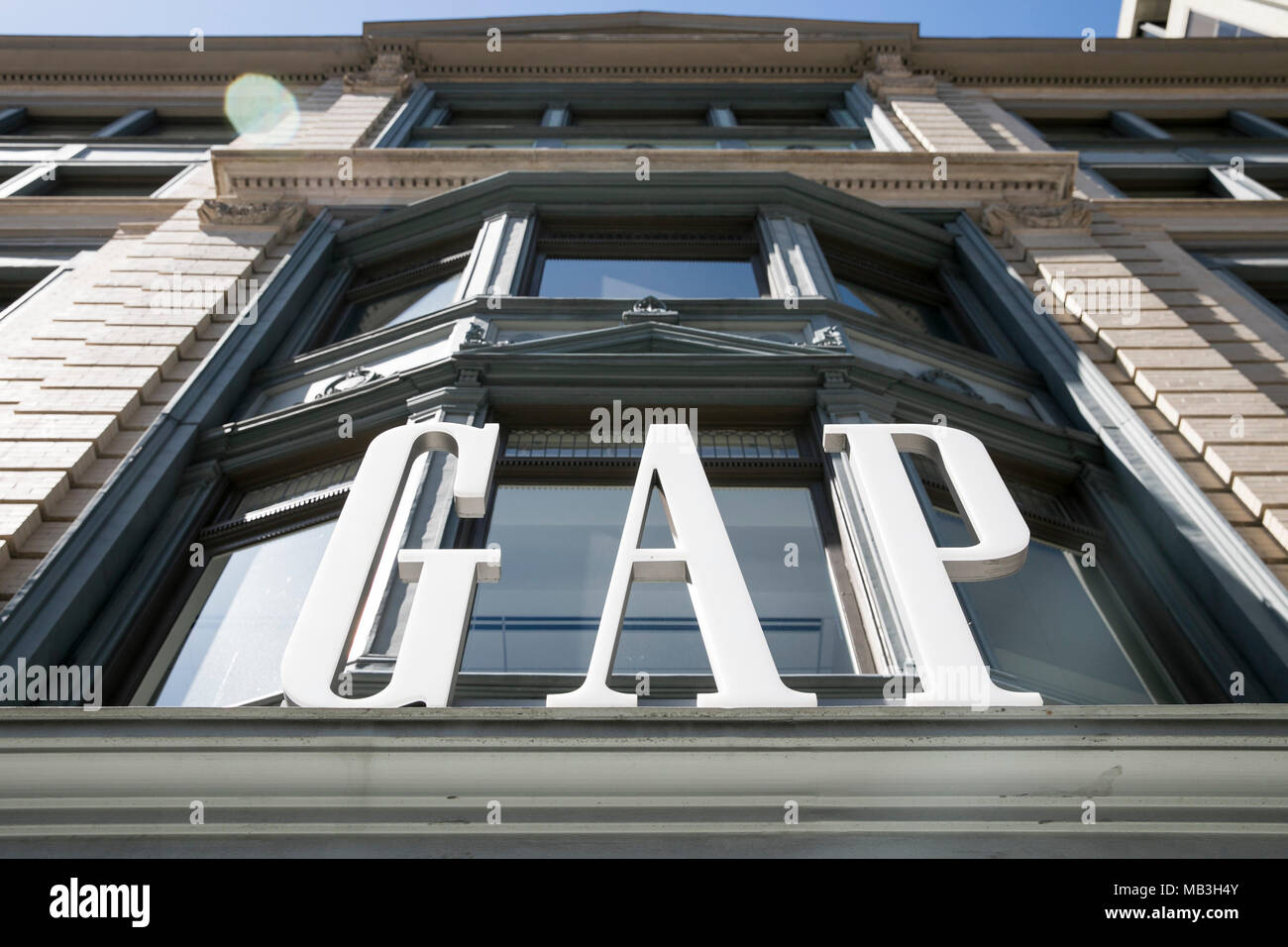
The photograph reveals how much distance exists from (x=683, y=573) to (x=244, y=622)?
363cm

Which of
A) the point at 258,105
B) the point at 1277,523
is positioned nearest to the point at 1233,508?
the point at 1277,523

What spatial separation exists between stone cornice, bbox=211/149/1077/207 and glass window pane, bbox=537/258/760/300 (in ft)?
6.35

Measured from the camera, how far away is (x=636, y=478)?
7434mm

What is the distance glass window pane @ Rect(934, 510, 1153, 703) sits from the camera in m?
6.77

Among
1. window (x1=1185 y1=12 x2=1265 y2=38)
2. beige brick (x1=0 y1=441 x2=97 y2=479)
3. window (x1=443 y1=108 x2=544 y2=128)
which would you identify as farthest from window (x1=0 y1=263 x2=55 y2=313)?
window (x1=1185 y1=12 x2=1265 y2=38)

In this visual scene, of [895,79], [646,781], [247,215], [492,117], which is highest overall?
[895,79]

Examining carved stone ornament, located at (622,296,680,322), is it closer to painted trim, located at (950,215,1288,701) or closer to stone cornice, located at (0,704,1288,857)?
painted trim, located at (950,215,1288,701)

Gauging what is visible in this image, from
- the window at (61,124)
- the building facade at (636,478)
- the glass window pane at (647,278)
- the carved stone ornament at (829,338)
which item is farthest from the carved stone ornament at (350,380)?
the window at (61,124)

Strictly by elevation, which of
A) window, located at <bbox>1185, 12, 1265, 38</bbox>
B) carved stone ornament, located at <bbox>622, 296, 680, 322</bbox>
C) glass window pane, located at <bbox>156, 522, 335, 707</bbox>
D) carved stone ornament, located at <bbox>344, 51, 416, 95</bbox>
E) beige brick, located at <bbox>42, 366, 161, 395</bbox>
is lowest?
glass window pane, located at <bbox>156, 522, 335, 707</bbox>

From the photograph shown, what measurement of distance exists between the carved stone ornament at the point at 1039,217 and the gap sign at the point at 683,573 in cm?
766

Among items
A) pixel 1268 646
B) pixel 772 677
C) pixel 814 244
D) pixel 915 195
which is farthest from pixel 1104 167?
pixel 772 677

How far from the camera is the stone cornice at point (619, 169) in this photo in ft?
44.8

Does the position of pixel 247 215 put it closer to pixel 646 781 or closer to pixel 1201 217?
pixel 646 781
